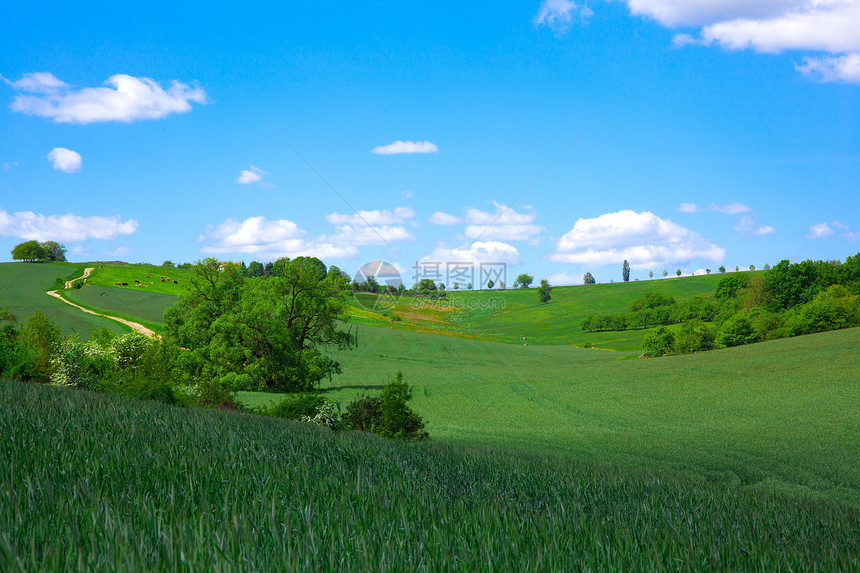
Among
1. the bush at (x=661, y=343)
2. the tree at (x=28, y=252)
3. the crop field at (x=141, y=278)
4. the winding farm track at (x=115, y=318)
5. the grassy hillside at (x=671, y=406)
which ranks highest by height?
the tree at (x=28, y=252)

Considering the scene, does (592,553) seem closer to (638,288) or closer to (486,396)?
(486,396)

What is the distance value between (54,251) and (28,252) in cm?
1888

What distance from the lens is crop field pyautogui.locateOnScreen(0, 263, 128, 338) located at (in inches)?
2308

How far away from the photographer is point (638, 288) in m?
136

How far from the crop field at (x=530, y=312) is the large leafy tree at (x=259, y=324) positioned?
1487 centimetres

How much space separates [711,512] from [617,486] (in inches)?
66.6

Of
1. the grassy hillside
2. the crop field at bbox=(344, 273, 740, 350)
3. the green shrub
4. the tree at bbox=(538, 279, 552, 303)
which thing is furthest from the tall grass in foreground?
the tree at bbox=(538, 279, 552, 303)

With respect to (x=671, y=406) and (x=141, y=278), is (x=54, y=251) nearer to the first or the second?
(x=141, y=278)

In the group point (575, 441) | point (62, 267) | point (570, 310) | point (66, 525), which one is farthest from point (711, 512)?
point (62, 267)

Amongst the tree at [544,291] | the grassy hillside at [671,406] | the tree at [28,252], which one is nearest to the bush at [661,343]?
the grassy hillside at [671,406]

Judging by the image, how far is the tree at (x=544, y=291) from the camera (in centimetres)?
12569

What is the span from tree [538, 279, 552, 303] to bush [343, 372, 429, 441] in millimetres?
108286

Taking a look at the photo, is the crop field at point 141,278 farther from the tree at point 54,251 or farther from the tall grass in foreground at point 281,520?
the tall grass in foreground at point 281,520

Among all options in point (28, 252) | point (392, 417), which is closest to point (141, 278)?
point (28, 252)
